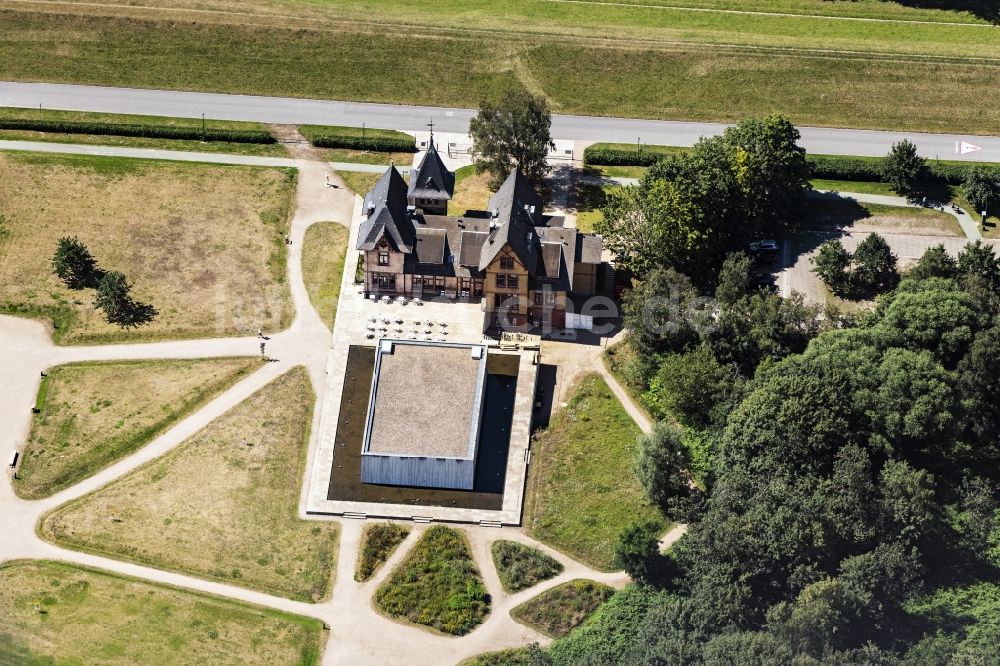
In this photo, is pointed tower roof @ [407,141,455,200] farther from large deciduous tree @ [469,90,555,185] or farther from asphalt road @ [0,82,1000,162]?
asphalt road @ [0,82,1000,162]

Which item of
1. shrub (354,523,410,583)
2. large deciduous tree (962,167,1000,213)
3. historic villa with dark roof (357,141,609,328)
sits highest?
large deciduous tree (962,167,1000,213)

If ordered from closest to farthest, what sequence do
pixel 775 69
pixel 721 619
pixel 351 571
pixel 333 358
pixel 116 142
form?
pixel 721 619, pixel 351 571, pixel 333 358, pixel 116 142, pixel 775 69

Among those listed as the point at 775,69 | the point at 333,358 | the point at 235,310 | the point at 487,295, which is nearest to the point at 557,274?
the point at 487,295

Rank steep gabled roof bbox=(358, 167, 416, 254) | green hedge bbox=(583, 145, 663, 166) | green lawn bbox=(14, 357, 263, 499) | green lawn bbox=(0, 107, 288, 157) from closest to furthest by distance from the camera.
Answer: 1. green lawn bbox=(14, 357, 263, 499)
2. steep gabled roof bbox=(358, 167, 416, 254)
3. green hedge bbox=(583, 145, 663, 166)
4. green lawn bbox=(0, 107, 288, 157)

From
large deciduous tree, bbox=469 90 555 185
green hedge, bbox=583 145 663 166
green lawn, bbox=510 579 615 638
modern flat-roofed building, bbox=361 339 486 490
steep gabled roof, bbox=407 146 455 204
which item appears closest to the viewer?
green lawn, bbox=510 579 615 638

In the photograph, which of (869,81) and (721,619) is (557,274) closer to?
(721,619)

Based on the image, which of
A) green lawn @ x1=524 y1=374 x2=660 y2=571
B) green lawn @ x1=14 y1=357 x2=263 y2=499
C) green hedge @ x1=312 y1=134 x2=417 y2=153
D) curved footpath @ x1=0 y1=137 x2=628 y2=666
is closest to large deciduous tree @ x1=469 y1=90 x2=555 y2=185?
green hedge @ x1=312 y1=134 x2=417 y2=153
